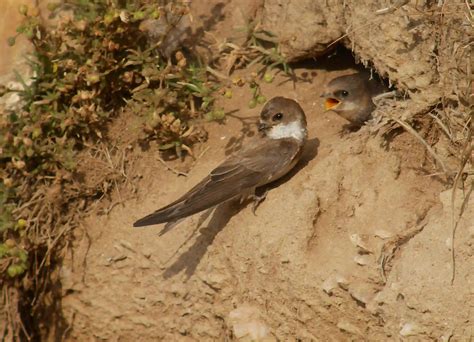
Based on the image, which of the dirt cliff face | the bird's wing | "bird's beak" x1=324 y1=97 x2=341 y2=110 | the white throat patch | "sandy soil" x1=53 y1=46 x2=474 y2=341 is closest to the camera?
"sandy soil" x1=53 y1=46 x2=474 y2=341

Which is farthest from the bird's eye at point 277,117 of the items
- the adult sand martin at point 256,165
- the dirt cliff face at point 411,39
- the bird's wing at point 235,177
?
the dirt cliff face at point 411,39

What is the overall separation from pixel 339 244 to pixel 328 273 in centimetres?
17

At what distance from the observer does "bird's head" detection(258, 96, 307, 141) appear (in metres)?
4.50

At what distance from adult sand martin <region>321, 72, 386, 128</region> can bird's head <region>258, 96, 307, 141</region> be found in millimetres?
185

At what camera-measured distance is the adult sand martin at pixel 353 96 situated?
4.55 metres

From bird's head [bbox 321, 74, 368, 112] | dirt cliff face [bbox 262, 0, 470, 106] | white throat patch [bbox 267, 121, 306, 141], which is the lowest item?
white throat patch [bbox 267, 121, 306, 141]

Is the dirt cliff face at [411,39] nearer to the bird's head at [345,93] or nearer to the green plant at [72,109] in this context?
the bird's head at [345,93]

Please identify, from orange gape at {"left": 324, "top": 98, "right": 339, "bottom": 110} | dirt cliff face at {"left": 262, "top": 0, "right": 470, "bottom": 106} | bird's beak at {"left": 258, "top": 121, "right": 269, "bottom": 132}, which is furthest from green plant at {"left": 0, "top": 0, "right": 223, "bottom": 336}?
dirt cliff face at {"left": 262, "top": 0, "right": 470, "bottom": 106}

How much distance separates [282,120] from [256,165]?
279 millimetres

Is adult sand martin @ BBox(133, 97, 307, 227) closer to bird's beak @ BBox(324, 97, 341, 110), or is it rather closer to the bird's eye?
the bird's eye

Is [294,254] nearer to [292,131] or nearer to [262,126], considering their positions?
[292,131]

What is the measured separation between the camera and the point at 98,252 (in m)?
4.75

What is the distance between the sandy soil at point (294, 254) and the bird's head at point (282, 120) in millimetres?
135

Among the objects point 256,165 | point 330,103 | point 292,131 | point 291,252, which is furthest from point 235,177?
point 330,103
